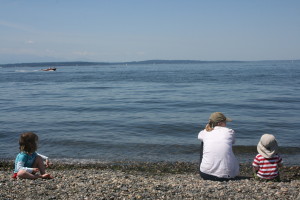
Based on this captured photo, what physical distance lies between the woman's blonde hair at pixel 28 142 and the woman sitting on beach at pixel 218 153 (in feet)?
11.3

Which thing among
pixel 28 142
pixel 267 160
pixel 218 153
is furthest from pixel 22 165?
pixel 267 160

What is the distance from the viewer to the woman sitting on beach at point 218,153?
679 cm

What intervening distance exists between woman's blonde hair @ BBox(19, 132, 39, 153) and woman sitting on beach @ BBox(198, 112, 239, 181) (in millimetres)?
3453

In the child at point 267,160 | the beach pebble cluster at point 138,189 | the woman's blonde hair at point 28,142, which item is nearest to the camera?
the beach pebble cluster at point 138,189

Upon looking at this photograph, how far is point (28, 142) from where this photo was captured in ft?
22.2

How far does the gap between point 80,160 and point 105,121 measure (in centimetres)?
717

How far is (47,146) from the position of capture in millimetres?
13562

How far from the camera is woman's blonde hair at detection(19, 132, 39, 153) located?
671 centimetres

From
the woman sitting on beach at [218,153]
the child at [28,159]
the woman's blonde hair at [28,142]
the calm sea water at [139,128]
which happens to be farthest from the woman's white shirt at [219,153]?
the calm sea water at [139,128]

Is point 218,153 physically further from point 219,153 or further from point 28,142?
point 28,142

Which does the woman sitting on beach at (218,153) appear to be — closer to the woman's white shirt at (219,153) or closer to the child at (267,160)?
the woman's white shirt at (219,153)

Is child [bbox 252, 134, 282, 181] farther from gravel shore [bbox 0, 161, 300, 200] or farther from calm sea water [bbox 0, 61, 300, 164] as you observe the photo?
calm sea water [bbox 0, 61, 300, 164]

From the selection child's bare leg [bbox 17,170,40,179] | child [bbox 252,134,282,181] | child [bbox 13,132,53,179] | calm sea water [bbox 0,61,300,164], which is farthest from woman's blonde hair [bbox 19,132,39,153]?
calm sea water [bbox 0,61,300,164]

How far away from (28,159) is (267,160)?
4.93m
